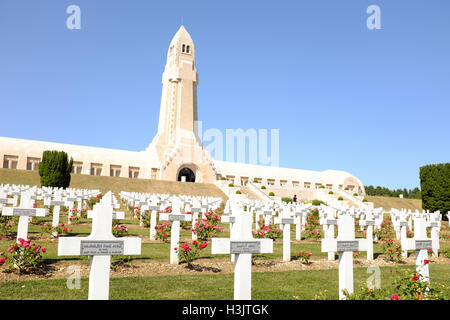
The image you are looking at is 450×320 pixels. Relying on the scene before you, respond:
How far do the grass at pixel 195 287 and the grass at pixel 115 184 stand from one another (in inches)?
1058

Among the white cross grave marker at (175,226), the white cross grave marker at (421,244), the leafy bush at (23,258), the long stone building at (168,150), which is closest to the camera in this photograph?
the white cross grave marker at (421,244)

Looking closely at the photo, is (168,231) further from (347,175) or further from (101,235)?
(347,175)

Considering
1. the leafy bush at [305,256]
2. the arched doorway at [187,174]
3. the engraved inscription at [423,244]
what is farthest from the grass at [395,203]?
the engraved inscription at [423,244]

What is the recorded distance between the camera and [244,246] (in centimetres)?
443

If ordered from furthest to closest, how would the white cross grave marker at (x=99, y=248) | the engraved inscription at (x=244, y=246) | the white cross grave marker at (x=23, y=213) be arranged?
the white cross grave marker at (x=23, y=213) < the engraved inscription at (x=244, y=246) < the white cross grave marker at (x=99, y=248)

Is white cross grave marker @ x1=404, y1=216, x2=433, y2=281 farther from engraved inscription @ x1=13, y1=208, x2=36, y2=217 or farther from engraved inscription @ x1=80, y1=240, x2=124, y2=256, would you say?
engraved inscription @ x1=13, y1=208, x2=36, y2=217

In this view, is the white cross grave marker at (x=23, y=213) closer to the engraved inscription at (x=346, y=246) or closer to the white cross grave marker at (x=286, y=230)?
the white cross grave marker at (x=286, y=230)

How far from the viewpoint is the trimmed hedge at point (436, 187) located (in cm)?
2606

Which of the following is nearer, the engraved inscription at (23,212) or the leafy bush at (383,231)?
the engraved inscription at (23,212)

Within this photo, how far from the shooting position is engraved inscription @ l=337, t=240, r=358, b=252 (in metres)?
4.75

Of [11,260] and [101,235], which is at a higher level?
[101,235]

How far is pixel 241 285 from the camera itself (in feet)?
13.8
